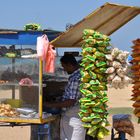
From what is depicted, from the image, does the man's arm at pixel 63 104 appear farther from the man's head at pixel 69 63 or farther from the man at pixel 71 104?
the man's head at pixel 69 63

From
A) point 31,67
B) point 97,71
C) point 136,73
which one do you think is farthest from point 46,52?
point 136,73

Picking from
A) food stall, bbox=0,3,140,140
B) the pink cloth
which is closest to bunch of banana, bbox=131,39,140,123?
food stall, bbox=0,3,140,140

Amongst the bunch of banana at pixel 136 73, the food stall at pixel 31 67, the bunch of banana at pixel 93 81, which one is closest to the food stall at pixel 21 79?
the food stall at pixel 31 67

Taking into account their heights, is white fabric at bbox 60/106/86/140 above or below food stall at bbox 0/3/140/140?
below

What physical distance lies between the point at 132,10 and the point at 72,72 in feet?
3.57

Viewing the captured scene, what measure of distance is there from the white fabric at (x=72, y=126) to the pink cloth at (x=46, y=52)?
2.07 ft

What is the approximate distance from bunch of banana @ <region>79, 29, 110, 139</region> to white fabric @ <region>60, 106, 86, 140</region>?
35cm

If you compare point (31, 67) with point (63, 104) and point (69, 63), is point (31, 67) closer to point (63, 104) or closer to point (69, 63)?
point (69, 63)

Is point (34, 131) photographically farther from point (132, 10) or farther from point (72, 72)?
point (132, 10)

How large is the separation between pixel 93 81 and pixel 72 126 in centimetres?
78

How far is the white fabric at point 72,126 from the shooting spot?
21.2 ft

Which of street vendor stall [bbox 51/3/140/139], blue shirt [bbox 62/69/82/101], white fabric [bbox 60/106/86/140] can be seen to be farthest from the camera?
white fabric [bbox 60/106/86/140]

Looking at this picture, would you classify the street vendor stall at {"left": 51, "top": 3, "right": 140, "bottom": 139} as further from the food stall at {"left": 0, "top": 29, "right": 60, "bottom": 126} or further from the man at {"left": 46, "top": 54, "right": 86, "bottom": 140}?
the food stall at {"left": 0, "top": 29, "right": 60, "bottom": 126}

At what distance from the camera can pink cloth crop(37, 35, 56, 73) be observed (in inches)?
244
